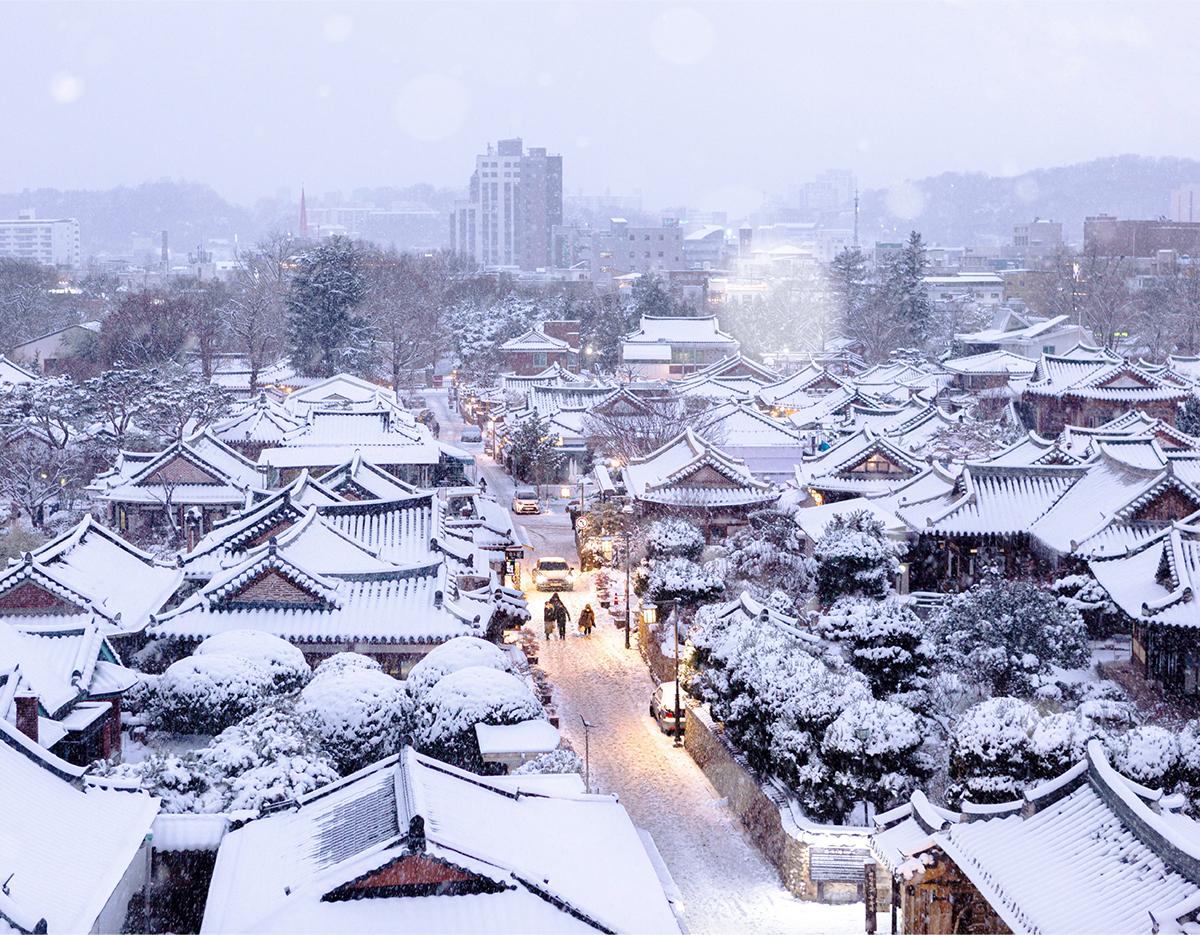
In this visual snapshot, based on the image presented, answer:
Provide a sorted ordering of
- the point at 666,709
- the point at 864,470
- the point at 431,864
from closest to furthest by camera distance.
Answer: the point at 431,864
the point at 666,709
the point at 864,470

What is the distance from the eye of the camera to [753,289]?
97.1 metres

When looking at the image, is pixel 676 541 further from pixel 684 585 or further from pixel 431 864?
pixel 431 864

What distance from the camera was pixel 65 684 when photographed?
1795 centimetres

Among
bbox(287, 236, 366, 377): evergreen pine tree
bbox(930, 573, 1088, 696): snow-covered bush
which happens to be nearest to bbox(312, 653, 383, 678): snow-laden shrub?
bbox(930, 573, 1088, 696): snow-covered bush

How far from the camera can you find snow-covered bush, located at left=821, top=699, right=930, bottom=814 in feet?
56.4

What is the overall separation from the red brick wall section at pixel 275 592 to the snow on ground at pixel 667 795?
14.5 ft

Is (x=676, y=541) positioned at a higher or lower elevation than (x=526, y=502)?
higher

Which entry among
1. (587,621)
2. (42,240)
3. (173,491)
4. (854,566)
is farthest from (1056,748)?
(42,240)

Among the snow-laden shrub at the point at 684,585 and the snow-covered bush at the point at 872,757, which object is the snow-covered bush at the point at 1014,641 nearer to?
the snow-covered bush at the point at 872,757

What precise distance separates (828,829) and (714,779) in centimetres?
387

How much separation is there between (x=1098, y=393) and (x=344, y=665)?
2935cm

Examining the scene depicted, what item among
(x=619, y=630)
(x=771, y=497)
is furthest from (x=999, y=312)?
(x=619, y=630)

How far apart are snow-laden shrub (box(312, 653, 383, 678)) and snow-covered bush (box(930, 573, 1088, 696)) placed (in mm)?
8325

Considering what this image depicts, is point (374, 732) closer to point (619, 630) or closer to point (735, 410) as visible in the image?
point (619, 630)
